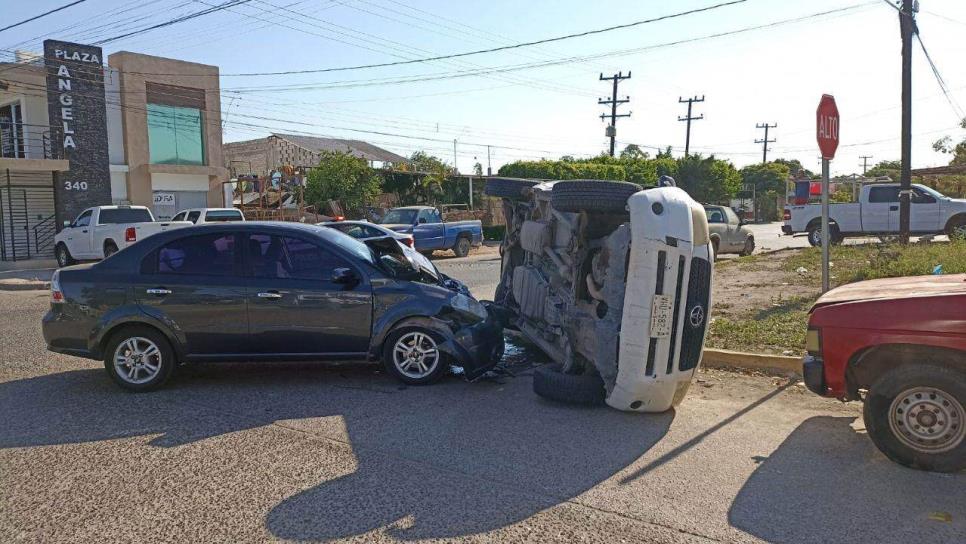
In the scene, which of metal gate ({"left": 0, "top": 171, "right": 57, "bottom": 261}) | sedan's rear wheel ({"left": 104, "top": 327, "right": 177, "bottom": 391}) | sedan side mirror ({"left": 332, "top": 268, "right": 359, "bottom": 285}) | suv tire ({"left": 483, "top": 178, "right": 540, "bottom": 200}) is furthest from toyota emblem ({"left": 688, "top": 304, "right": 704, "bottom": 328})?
metal gate ({"left": 0, "top": 171, "right": 57, "bottom": 261})

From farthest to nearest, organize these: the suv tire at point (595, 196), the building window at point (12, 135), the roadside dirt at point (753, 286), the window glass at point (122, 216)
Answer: the building window at point (12, 135) → the window glass at point (122, 216) → the roadside dirt at point (753, 286) → the suv tire at point (595, 196)

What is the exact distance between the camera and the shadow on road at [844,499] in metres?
3.79

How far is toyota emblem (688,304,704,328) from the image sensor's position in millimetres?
5539

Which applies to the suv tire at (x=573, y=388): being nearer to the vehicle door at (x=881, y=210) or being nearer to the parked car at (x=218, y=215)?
the parked car at (x=218, y=215)

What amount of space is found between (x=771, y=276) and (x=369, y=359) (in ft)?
34.8

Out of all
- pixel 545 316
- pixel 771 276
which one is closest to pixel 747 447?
pixel 545 316

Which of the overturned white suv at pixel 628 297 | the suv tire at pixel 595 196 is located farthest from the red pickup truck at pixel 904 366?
the suv tire at pixel 595 196

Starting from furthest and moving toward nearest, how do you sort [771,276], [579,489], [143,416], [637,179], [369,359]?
[637,179] < [771,276] < [369,359] < [143,416] < [579,489]

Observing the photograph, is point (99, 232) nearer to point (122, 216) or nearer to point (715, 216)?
point (122, 216)

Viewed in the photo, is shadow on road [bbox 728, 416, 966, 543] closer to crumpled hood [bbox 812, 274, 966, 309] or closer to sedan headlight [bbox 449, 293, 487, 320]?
crumpled hood [bbox 812, 274, 966, 309]

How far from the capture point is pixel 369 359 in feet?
22.1

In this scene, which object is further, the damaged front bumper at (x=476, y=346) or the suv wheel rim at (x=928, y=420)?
the damaged front bumper at (x=476, y=346)

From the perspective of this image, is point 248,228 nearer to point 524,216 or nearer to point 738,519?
point 524,216

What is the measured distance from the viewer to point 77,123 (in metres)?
26.0
